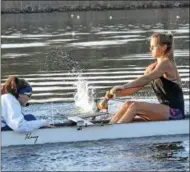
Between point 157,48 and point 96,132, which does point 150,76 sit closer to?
point 157,48

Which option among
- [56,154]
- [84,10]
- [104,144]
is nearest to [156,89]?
[104,144]

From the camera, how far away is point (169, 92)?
1181 cm

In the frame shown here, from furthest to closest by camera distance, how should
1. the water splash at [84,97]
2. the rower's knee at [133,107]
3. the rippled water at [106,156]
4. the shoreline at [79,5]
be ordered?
1. the shoreline at [79,5]
2. the water splash at [84,97]
3. the rower's knee at [133,107]
4. the rippled water at [106,156]

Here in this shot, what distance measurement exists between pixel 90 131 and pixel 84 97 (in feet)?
16.4

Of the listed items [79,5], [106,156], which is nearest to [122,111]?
[106,156]

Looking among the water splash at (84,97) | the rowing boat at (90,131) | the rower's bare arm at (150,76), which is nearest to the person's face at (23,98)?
the rowing boat at (90,131)

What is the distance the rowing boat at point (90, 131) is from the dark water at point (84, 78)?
0.11 metres

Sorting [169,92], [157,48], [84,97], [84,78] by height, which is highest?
[157,48]

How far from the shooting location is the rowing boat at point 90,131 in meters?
11.4

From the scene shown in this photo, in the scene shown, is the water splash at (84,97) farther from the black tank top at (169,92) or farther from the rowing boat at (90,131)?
the black tank top at (169,92)

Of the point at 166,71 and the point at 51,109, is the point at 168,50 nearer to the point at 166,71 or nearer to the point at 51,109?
the point at 166,71

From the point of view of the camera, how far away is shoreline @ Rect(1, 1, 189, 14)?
8812cm

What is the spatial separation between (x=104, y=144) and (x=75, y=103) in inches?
170

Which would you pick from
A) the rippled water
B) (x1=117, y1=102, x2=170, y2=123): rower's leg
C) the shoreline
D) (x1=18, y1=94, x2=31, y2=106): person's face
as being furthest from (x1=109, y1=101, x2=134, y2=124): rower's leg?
the shoreline
